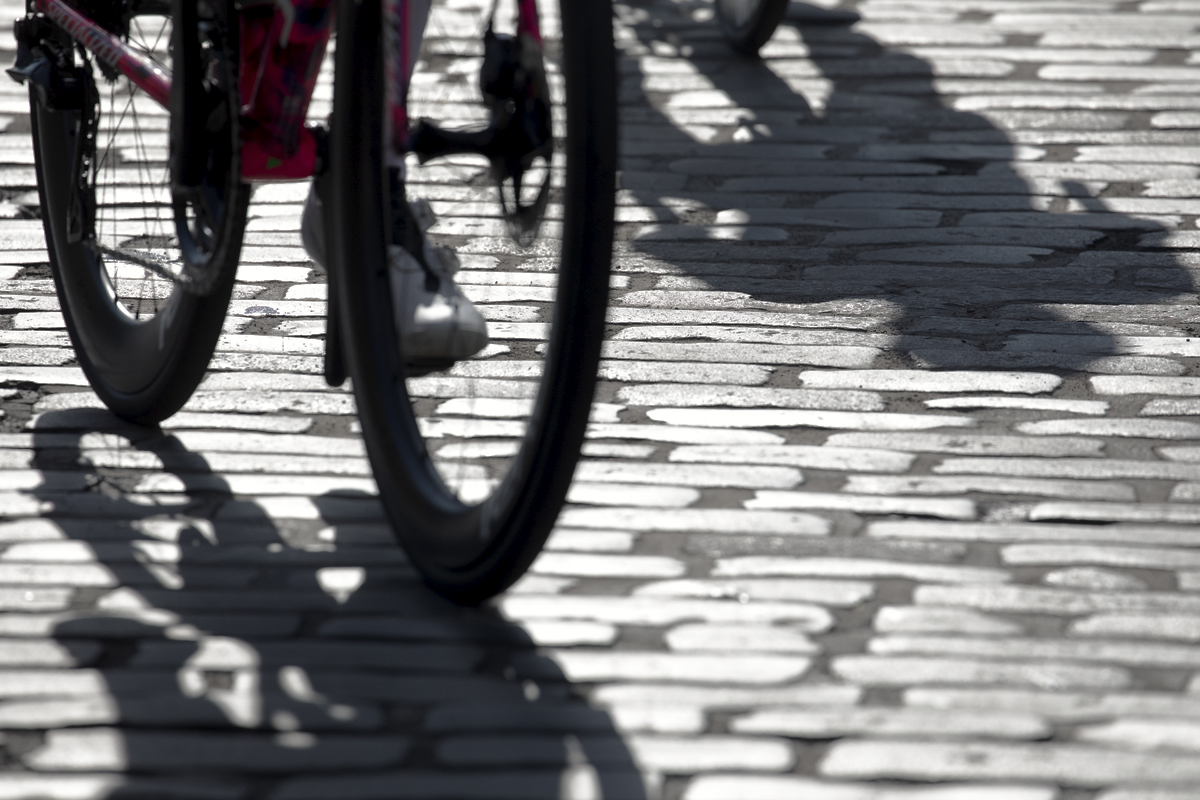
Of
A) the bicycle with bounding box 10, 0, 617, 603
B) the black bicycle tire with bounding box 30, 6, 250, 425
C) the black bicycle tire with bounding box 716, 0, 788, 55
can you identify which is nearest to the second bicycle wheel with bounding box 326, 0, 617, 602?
the bicycle with bounding box 10, 0, 617, 603

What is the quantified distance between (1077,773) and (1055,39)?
4239 mm

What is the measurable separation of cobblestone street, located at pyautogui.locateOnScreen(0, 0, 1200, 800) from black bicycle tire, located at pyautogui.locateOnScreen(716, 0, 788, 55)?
1229 millimetres

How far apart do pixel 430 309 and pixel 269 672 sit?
58 cm

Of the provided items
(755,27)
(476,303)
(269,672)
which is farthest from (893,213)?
(269,672)

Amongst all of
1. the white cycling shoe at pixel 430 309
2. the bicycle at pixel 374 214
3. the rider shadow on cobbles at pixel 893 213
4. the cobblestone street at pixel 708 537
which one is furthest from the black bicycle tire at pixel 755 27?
the white cycling shoe at pixel 430 309

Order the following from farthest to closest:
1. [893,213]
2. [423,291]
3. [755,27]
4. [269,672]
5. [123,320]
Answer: [755,27] < [893,213] < [123,320] < [423,291] < [269,672]

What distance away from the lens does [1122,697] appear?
1.98 metres

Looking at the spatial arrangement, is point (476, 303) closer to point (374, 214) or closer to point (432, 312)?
point (432, 312)

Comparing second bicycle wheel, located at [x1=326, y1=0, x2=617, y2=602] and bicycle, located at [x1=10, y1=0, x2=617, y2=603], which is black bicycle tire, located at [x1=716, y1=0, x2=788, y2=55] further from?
second bicycle wheel, located at [x1=326, y1=0, x2=617, y2=602]

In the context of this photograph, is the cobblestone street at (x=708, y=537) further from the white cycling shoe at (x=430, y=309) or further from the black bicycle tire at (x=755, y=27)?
the black bicycle tire at (x=755, y=27)

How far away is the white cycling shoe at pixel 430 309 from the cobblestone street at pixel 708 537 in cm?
4

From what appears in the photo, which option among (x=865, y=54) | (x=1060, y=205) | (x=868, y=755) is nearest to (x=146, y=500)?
(x=868, y=755)

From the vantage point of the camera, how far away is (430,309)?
2.25 m

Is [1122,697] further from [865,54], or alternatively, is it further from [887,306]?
[865,54]
